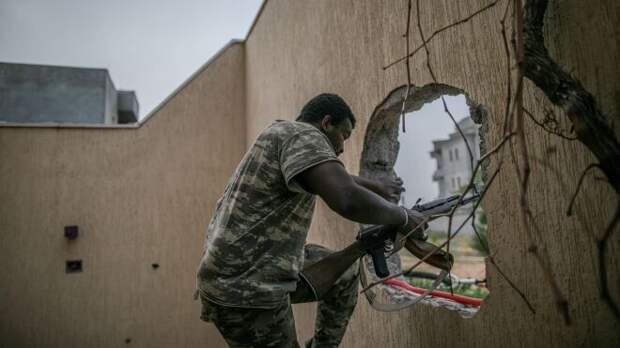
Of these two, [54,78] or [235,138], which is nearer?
[235,138]

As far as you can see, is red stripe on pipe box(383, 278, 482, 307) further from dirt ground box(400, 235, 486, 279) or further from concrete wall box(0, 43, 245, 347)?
→ dirt ground box(400, 235, 486, 279)

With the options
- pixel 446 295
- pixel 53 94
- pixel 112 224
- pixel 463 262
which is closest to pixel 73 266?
pixel 112 224

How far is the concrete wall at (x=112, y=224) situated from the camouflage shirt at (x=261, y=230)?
334cm

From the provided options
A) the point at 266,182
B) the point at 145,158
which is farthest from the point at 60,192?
the point at 266,182

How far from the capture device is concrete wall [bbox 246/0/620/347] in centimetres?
97

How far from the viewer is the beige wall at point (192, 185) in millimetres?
1410

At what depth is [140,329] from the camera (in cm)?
425

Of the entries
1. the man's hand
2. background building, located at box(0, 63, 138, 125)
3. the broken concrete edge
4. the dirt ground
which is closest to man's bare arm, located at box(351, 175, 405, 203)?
the man's hand

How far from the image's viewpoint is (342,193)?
3.93 feet

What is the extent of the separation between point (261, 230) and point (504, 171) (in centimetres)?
88

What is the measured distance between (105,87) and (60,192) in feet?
30.1

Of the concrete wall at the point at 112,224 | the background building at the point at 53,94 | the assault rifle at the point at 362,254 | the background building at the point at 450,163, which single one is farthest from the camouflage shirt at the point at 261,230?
the background building at the point at 450,163

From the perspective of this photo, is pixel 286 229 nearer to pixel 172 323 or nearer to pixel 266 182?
pixel 266 182

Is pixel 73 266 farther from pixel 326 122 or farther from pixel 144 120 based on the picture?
pixel 326 122
